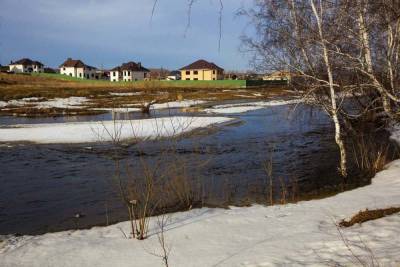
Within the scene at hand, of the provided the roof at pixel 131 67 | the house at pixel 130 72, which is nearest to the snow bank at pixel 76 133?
the house at pixel 130 72

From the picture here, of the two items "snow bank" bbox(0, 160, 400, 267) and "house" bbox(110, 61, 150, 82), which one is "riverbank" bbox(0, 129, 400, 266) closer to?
"snow bank" bbox(0, 160, 400, 267)

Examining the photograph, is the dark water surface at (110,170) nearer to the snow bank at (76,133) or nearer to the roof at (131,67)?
the snow bank at (76,133)

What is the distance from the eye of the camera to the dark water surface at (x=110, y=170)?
28.0 feet

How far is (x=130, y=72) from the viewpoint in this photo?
118938mm

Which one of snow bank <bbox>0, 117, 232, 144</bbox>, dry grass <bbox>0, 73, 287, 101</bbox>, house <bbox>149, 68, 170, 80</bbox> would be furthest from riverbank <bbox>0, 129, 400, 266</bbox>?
dry grass <bbox>0, 73, 287, 101</bbox>

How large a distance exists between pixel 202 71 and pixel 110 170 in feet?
318

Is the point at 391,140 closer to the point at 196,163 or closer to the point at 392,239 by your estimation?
the point at 196,163

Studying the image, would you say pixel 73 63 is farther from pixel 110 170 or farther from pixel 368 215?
pixel 368 215

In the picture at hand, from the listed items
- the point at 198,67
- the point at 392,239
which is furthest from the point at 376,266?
the point at 198,67

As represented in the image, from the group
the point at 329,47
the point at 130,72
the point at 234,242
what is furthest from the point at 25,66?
the point at 234,242

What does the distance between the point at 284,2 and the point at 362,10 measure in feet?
7.72

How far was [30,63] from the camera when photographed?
132 meters

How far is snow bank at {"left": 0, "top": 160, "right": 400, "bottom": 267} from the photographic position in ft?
17.7

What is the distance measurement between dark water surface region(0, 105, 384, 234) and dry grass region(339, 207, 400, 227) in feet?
9.46
